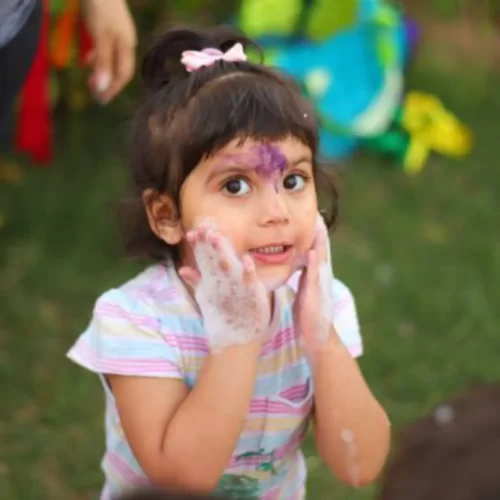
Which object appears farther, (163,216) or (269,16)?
(269,16)

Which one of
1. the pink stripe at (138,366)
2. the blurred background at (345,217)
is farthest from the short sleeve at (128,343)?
the blurred background at (345,217)

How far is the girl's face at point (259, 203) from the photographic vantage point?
138 centimetres

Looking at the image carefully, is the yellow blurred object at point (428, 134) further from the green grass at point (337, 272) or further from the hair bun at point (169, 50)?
the hair bun at point (169, 50)

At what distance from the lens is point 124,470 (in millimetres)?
1582

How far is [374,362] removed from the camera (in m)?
2.59

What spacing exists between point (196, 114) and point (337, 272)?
61.8 inches

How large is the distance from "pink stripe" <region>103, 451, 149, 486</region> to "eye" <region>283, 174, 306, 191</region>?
1.62ft

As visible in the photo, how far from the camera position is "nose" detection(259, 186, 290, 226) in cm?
137

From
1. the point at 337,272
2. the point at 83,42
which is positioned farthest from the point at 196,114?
the point at 83,42

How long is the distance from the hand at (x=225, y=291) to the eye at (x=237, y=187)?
0.07 metres

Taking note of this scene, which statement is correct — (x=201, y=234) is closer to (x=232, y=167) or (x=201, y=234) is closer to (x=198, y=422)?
A: (x=232, y=167)

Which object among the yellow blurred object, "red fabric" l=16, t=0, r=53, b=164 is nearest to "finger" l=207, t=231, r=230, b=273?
"red fabric" l=16, t=0, r=53, b=164

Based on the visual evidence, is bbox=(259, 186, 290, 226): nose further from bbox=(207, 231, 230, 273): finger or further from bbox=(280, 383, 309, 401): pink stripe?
bbox=(280, 383, 309, 401): pink stripe

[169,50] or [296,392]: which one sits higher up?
[169,50]
